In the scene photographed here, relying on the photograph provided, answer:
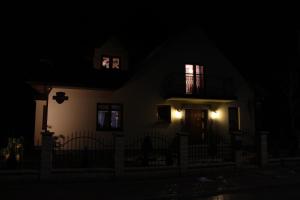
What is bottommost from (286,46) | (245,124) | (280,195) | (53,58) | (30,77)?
(280,195)

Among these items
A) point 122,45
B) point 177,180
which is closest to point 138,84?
point 122,45

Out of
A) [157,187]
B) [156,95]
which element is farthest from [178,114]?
[157,187]

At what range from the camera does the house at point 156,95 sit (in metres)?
13.7

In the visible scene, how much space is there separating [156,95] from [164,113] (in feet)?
3.40

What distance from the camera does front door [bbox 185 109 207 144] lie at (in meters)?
16.1

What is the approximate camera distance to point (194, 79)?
1606 centimetres

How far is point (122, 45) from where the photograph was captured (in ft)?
50.2

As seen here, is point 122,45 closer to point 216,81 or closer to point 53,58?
point 53,58

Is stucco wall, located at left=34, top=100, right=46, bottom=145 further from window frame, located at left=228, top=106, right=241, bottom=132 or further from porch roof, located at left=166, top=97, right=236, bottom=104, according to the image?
window frame, located at left=228, top=106, right=241, bottom=132

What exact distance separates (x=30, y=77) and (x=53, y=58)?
206cm

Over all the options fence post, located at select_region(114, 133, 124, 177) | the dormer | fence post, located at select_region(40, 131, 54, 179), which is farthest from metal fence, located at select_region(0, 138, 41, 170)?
the dormer

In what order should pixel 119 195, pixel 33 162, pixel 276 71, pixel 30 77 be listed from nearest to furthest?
1. pixel 119 195
2. pixel 33 162
3. pixel 30 77
4. pixel 276 71

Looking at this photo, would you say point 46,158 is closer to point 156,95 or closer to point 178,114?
point 156,95

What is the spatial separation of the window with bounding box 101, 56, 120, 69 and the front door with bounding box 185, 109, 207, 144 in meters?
4.49
